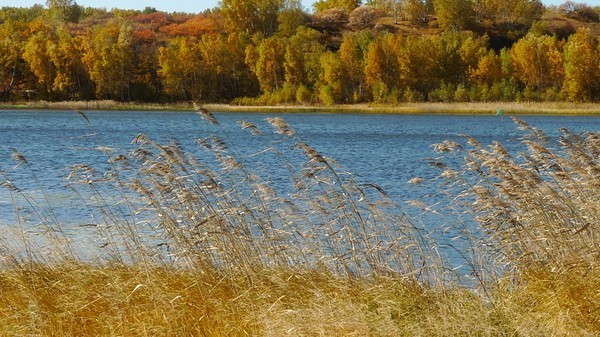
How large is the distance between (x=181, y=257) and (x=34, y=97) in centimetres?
9130

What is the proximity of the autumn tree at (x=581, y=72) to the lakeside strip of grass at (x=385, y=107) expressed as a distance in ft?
10.0

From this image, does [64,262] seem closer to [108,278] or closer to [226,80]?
[108,278]

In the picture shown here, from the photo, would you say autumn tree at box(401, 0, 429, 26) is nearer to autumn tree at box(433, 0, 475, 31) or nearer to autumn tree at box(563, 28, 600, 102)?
autumn tree at box(433, 0, 475, 31)

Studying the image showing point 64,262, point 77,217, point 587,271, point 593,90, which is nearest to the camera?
point 587,271

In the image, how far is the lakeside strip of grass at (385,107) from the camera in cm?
8219

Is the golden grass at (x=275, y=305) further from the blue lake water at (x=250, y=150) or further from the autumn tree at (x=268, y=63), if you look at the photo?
the autumn tree at (x=268, y=63)

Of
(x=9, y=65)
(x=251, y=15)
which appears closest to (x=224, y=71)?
(x=9, y=65)

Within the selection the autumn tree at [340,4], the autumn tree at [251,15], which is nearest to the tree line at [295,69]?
the autumn tree at [251,15]

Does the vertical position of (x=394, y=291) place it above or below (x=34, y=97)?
above

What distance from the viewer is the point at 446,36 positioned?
106m

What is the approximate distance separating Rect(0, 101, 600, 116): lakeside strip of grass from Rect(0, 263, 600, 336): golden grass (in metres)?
74.0

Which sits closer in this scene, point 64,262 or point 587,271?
point 587,271

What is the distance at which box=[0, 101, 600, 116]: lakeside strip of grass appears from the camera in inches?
3236

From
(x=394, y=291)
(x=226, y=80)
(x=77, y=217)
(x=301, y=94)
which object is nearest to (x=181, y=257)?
(x=394, y=291)
